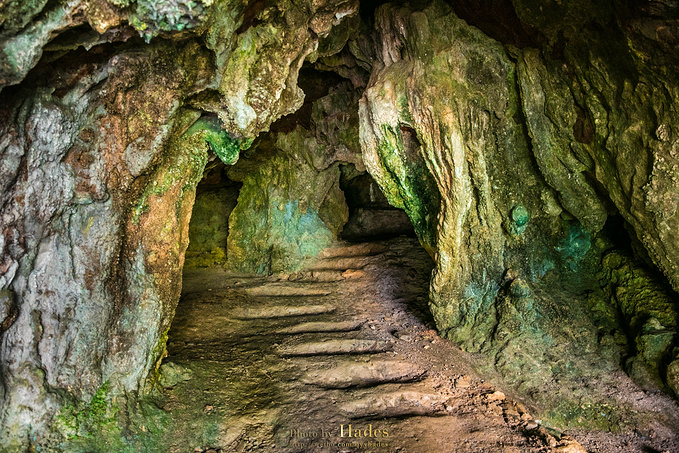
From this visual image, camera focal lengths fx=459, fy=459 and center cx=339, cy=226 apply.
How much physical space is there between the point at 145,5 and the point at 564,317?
15.6 feet

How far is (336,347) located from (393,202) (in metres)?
1.93

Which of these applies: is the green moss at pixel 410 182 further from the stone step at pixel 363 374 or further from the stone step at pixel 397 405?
the stone step at pixel 397 405

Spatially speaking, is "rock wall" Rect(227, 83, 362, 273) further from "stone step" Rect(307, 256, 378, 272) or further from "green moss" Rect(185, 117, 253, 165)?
"green moss" Rect(185, 117, 253, 165)

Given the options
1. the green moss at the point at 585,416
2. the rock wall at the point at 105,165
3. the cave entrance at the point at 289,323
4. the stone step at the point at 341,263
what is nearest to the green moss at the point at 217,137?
the rock wall at the point at 105,165

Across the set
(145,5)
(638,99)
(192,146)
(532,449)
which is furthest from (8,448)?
(638,99)

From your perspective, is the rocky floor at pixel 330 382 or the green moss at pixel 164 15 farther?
the rocky floor at pixel 330 382

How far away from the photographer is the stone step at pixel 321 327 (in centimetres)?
596

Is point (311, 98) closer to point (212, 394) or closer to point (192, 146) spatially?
point (192, 146)

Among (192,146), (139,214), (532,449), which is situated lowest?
(532,449)

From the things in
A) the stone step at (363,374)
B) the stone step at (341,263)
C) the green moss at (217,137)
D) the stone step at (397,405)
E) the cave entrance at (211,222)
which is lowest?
the stone step at (397,405)

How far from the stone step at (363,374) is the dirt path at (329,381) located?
1cm

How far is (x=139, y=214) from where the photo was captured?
12.4ft

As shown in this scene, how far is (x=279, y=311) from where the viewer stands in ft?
21.9

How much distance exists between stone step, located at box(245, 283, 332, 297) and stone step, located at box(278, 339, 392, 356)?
1.76 meters
